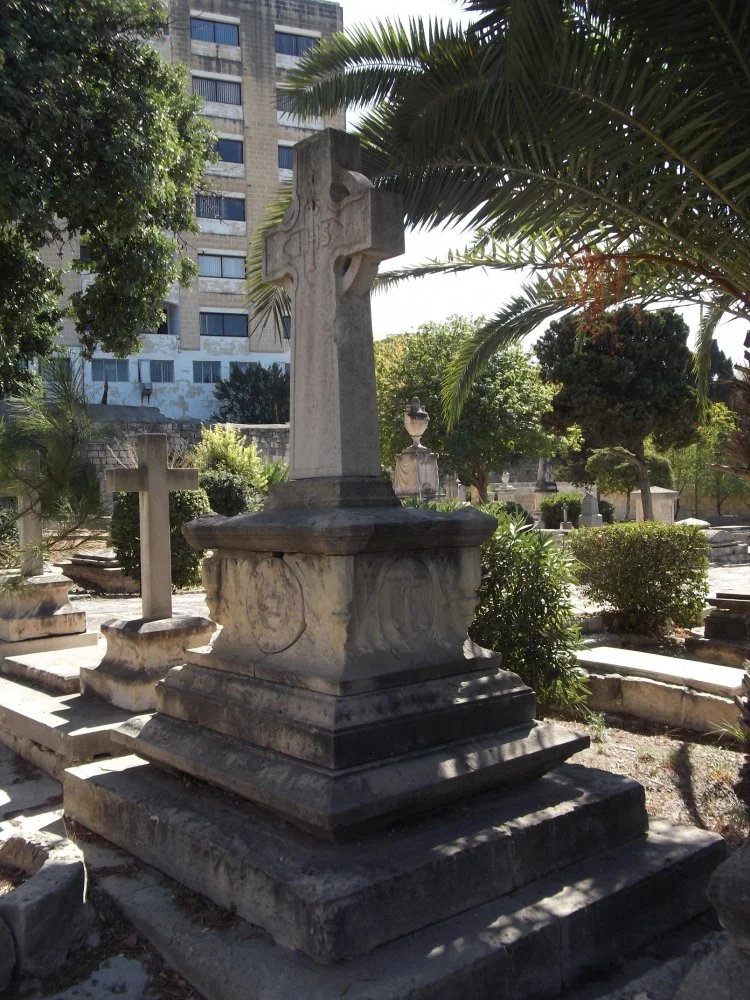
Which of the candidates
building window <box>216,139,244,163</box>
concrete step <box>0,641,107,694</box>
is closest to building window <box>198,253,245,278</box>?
building window <box>216,139,244,163</box>

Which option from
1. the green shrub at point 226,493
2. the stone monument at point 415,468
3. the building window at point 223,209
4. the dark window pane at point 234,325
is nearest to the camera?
the green shrub at point 226,493

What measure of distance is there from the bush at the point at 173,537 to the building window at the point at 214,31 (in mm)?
29275


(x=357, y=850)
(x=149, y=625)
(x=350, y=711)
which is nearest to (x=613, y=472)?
(x=149, y=625)

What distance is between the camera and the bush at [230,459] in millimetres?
16047

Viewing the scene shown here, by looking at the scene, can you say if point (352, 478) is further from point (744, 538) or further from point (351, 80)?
point (744, 538)

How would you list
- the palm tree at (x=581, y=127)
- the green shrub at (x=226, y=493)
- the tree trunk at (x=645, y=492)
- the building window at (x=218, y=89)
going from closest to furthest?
the palm tree at (x=581, y=127)
the green shrub at (x=226, y=493)
the tree trunk at (x=645, y=492)
the building window at (x=218, y=89)

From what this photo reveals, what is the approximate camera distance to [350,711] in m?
2.99

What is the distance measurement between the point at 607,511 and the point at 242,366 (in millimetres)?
17597

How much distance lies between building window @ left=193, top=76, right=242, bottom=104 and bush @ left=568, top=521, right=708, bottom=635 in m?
32.8

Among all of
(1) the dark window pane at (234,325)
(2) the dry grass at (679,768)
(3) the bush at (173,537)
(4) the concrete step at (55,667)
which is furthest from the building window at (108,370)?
(2) the dry grass at (679,768)

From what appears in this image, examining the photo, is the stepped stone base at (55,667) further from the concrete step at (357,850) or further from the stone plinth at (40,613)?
the concrete step at (357,850)

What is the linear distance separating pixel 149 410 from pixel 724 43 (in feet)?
97.2

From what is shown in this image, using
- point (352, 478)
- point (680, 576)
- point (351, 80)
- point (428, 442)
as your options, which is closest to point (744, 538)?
point (428, 442)

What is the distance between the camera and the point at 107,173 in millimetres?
7105
